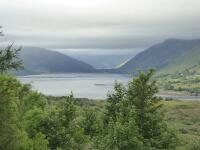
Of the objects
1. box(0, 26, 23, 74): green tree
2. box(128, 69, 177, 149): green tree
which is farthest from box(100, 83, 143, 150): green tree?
box(0, 26, 23, 74): green tree

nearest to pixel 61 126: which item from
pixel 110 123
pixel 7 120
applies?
pixel 110 123

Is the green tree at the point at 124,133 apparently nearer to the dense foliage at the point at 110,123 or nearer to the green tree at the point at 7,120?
the dense foliage at the point at 110,123

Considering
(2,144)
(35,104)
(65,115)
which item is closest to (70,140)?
(65,115)

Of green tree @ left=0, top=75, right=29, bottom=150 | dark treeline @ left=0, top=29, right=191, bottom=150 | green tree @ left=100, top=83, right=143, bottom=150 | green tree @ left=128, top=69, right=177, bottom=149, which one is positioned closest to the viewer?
green tree @ left=0, top=75, right=29, bottom=150

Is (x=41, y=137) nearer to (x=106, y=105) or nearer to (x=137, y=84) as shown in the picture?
(x=106, y=105)

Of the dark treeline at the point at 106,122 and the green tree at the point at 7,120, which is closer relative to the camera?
the green tree at the point at 7,120

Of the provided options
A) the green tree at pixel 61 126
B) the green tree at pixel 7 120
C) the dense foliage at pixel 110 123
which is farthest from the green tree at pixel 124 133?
the green tree at pixel 7 120

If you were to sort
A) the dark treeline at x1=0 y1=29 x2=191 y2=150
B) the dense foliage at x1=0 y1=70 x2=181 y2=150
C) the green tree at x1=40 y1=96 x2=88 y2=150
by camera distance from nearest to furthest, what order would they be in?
the dark treeline at x1=0 y1=29 x2=191 y2=150 → the dense foliage at x1=0 y1=70 x2=181 y2=150 → the green tree at x1=40 y1=96 x2=88 y2=150

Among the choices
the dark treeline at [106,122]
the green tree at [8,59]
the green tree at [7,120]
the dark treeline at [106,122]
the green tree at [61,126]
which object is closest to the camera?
the green tree at [8,59]

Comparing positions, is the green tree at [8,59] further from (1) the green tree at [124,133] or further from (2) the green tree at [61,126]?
(2) the green tree at [61,126]

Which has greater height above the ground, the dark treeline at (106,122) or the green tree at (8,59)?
the green tree at (8,59)

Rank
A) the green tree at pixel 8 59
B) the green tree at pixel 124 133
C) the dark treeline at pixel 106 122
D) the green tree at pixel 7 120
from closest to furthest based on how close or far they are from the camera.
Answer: the green tree at pixel 8 59, the green tree at pixel 7 120, the dark treeline at pixel 106 122, the green tree at pixel 124 133

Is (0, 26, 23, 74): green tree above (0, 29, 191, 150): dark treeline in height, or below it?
above

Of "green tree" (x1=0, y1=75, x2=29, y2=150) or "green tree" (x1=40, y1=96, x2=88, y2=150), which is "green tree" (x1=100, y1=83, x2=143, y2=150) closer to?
"green tree" (x1=40, y1=96, x2=88, y2=150)
